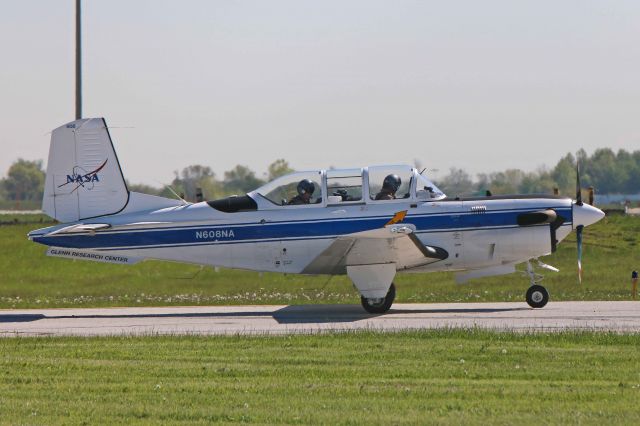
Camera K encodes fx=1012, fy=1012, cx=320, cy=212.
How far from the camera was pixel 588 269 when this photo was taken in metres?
31.1

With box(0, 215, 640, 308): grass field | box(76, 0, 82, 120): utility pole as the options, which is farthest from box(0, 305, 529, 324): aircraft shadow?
box(76, 0, 82, 120): utility pole

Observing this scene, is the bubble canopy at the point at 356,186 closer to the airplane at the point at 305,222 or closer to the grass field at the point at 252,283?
the airplane at the point at 305,222

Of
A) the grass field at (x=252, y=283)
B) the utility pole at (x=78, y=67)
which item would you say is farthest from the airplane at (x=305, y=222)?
the utility pole at (x=78, y=67)

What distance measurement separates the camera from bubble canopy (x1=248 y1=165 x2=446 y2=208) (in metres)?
19.9

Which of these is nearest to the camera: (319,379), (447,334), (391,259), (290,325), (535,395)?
(535,395)

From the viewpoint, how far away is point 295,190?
65.9 ft

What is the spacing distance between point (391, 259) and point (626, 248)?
16921 mm

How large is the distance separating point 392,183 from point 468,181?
10.7 feet

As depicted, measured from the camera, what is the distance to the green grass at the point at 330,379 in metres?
9.88

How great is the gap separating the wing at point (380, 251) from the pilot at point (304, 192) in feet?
3.61

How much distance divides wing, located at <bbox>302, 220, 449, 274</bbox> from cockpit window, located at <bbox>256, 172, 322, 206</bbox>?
1.10 meters

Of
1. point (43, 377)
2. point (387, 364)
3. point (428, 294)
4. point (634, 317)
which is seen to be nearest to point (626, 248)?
point (428, 294)

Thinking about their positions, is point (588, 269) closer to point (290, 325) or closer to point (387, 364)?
point (290, 325)

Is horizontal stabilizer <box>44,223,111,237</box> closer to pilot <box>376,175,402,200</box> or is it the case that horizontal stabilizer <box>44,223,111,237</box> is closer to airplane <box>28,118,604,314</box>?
airplane <box>28,118,604,314</box>
